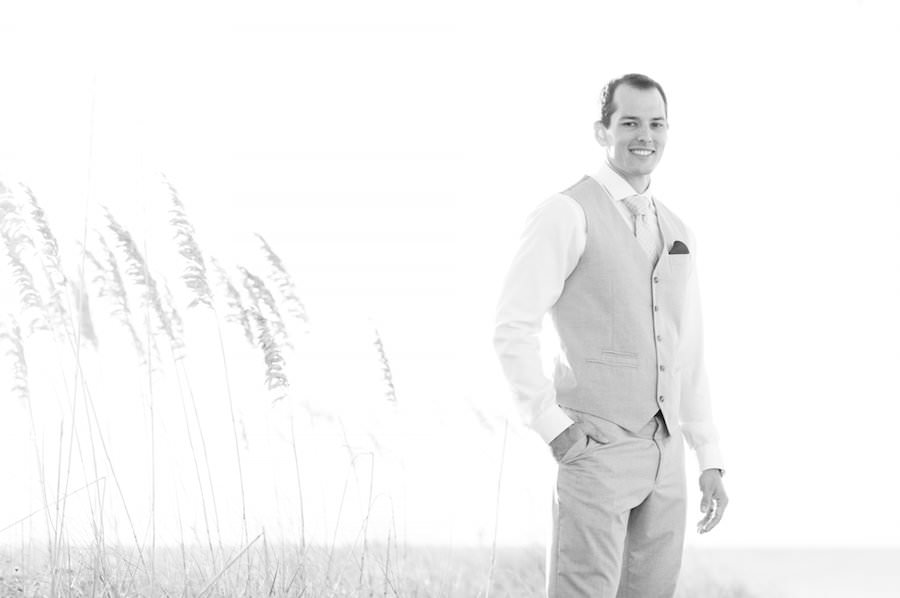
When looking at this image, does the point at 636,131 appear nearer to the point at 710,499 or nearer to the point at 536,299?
the point at 536,299

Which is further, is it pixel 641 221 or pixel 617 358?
pixel 641 221

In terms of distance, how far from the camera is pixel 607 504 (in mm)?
1510

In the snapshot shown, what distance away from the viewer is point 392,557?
101 inches

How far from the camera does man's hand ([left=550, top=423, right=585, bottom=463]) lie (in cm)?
149

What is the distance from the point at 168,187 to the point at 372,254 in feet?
6.70

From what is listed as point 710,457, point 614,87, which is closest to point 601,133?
point 614,87

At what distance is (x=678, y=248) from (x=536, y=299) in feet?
1.10

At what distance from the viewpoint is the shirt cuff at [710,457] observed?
70.0 inches

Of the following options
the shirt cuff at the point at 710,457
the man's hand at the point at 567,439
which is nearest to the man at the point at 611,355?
the man's hand at the point at 567,439

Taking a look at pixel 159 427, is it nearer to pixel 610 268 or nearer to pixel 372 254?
pixel 610 268

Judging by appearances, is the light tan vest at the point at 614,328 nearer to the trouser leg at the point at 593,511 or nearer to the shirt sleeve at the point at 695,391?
the trouser leg at the point at 593,511

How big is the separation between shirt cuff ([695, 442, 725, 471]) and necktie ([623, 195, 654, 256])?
0.39 metres

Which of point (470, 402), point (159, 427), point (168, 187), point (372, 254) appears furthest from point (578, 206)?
point (372, 254)

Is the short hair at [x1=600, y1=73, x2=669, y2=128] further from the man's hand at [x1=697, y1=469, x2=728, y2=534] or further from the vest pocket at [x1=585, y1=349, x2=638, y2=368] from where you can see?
the man's hand at [x1=697, y1=469, x2=728, y2=534]
